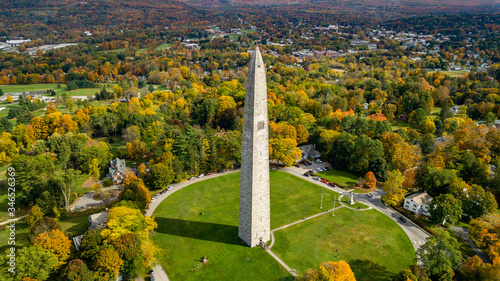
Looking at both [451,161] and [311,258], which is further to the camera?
[451,161]

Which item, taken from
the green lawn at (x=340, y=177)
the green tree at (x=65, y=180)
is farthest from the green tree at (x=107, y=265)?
the green lawn at (x=340, y=177)

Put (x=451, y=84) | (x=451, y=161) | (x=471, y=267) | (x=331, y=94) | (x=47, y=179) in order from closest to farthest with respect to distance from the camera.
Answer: (x=471, y=267) → (x=47, y=179) → (x=451, y=161) → (x=331, y=94) → (x=451, y=84)

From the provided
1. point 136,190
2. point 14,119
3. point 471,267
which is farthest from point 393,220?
point 14,119

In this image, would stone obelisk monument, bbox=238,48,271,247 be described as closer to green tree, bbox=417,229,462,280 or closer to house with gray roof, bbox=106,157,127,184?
green tree, bbox=417,229,462,280

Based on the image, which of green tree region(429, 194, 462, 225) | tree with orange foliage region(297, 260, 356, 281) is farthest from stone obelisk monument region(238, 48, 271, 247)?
green tree region(429, 194, 462, 225)

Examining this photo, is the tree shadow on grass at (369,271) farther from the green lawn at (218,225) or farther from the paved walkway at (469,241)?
the paved walkway at (469,241)

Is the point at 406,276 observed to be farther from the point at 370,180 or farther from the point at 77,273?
the point at 77,273

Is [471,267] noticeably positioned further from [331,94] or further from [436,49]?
[436,49]
